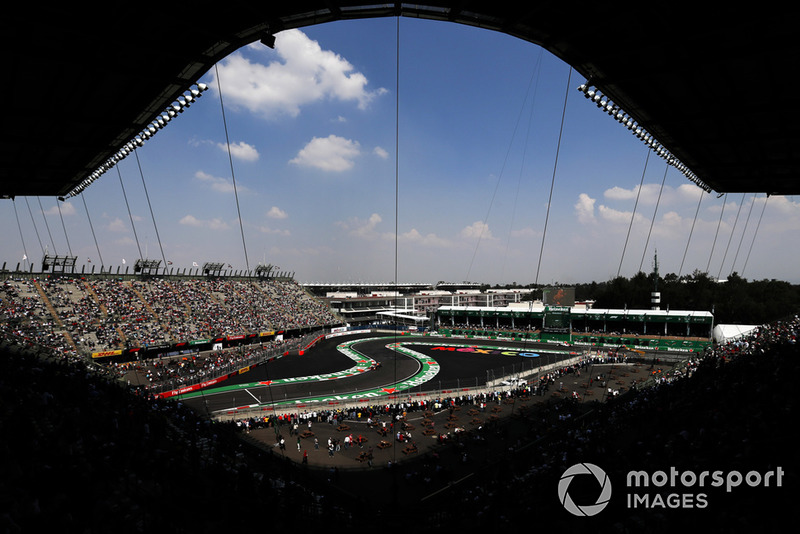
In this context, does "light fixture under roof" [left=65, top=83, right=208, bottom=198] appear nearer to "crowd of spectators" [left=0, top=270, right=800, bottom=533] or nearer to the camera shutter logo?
"crowd of spectators" [left=0, top=270, right=800, bottom=533]

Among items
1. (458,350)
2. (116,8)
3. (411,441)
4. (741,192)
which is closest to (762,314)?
(458,350)

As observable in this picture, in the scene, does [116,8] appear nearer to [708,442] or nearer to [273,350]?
[708,442]

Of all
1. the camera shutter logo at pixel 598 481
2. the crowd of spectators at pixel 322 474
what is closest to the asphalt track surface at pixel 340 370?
the crowd of spectators at pixel 322 474

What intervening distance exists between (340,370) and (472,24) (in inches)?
1266

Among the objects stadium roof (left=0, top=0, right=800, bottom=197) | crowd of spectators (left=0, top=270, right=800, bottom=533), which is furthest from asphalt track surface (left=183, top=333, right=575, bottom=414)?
stadium roof (left=0, top=0, right=800, bottom=197)

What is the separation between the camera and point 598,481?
9258mm

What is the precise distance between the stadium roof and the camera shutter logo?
9.68 metres

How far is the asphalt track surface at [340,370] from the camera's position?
26.6m

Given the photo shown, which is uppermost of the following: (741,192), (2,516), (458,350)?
(741,192)

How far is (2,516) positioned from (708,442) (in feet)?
42.8

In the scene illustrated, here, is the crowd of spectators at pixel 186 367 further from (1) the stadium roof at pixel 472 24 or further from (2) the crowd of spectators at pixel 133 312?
(1) the stadium roof at pixel 472 24

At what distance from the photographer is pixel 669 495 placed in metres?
7.79

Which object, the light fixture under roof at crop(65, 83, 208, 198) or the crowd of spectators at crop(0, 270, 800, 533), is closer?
the crowd of spectators at crop(0, 270, 800, 533)

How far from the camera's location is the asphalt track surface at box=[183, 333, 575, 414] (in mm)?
26628
